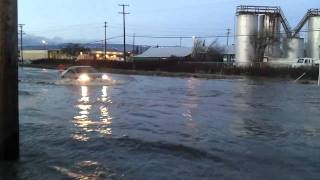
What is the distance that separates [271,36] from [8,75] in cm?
8656

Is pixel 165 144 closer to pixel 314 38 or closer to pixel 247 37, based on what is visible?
pixel 247 37

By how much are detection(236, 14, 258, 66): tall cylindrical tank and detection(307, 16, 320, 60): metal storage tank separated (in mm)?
8677

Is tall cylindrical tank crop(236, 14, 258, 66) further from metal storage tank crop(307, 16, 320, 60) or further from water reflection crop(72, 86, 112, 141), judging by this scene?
water reflection crop(72, 86, 112, 141)

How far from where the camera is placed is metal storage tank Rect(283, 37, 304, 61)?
94.3m

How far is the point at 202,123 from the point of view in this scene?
17.7 meters

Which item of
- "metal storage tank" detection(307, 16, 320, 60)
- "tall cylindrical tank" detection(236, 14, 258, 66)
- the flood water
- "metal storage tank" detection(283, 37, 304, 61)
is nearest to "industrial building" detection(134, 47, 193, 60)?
"tall cylindrical tank" detection(236, 14, 258, 66)

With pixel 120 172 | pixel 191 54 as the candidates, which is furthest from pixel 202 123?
pixel 191 54

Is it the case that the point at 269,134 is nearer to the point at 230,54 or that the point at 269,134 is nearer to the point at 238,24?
the point at 238,24

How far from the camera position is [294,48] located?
9438cm

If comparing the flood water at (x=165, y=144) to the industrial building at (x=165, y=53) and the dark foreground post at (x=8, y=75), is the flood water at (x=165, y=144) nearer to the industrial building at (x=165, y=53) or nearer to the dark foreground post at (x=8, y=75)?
the dark foreground post at (x=8, y=75)

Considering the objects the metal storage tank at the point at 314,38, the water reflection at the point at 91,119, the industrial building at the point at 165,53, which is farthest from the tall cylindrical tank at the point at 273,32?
the water reflection at the point at 91,119

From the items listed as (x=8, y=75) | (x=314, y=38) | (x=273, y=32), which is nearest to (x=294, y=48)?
(x=314, y=38)

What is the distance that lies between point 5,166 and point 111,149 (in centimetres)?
304

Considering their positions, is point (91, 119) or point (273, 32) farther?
point (273, 32)
